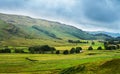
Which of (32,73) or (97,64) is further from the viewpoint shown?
(32,73)

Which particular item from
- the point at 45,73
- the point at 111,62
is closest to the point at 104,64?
the point at 111,62

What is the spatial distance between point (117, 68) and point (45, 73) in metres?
47.2

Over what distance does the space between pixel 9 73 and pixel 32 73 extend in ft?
42.3

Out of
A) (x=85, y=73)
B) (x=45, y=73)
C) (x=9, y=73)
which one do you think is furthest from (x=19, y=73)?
(x=85, y=73)

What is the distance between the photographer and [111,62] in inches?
4161

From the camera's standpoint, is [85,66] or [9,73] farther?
[9,73]

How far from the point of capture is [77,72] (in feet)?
340

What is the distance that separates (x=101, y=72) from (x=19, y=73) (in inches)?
2180

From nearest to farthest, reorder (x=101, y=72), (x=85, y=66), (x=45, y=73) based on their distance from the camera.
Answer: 1. (x=101, y=72)
2. (x=85, y=66)
3. (x=45, y=73)

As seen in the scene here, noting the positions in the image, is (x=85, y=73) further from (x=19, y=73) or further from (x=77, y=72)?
(x=19, y=73)

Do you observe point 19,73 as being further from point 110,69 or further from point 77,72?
point 110,69

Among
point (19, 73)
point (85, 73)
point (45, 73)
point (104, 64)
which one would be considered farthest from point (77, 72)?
point (19, 73)

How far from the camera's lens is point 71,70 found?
10900 cm

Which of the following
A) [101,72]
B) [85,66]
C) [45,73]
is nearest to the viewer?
[101,72]
